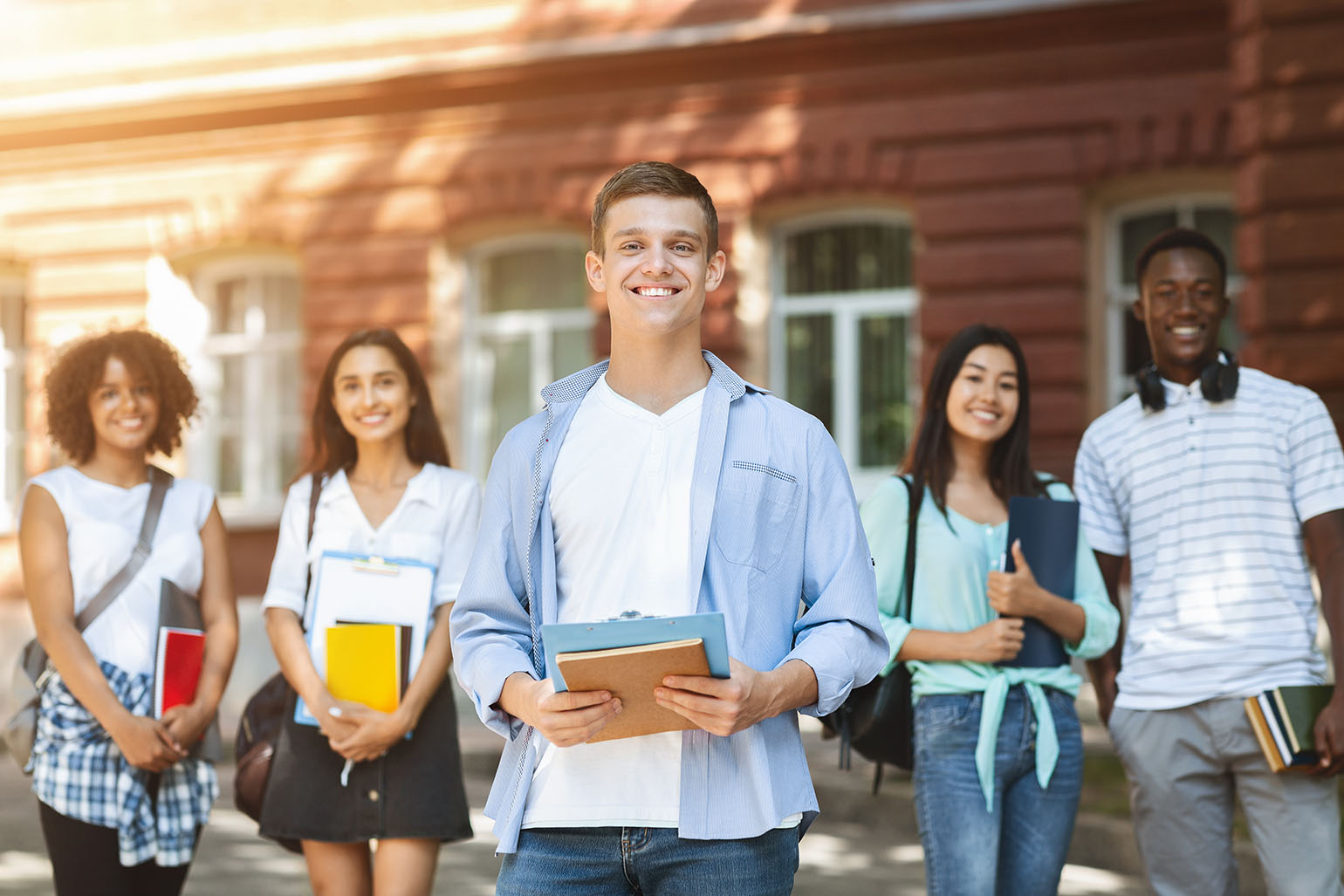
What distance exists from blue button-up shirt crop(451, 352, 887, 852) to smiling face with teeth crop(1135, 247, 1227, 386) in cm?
191

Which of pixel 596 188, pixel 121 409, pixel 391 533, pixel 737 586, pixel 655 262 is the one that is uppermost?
pixel 596 188

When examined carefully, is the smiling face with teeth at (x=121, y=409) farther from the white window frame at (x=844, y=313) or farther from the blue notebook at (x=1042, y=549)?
the white window frame at (x=844, y=313)

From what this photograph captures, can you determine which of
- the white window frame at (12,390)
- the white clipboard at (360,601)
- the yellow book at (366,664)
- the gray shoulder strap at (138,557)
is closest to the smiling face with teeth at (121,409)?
the gray shoulder strap at (138,557)

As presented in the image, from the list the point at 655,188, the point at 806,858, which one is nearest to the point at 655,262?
the point at 655,188

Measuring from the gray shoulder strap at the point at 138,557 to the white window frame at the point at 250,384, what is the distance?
941 centimetres

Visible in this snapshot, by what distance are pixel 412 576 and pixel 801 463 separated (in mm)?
1709

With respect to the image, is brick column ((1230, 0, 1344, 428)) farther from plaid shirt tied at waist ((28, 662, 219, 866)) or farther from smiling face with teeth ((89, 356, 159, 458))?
plaid shirt tied at waist ((28, 662, 219, 866))

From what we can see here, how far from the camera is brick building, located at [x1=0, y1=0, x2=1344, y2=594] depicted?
10.8 metres

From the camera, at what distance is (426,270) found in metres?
12.7

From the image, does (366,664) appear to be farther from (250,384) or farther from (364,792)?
(250,384)

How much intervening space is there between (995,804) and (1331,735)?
0.83m

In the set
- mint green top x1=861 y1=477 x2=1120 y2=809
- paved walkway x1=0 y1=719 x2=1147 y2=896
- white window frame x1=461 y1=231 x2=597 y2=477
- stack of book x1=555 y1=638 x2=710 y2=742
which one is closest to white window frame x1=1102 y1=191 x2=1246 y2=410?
paved walkway x1=0 y1=719 x2=1147 y2=896

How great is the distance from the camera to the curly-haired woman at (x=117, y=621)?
4020mm

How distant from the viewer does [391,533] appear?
413 centimetres
